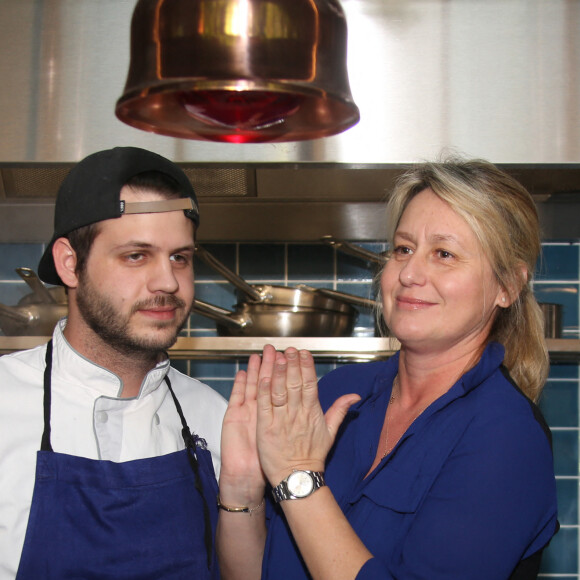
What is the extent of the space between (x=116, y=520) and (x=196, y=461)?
0.65 feet

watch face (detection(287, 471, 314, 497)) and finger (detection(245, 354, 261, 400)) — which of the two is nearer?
watch face (detection(287, 471, 314, 497))

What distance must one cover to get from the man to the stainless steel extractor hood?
0.47 metres

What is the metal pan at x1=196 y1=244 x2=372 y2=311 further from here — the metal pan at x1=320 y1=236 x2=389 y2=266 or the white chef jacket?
the white chef jacket

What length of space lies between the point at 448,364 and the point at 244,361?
4.74 ft

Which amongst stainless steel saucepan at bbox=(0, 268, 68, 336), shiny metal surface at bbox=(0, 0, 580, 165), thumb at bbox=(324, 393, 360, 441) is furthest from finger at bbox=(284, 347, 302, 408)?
stainless steel saucepan at bbox=(0, 268, 68, 336)

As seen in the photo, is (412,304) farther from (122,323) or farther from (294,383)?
(122,323)

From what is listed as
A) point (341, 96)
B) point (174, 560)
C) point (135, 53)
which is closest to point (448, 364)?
point (174, 560)

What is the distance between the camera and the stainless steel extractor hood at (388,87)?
1.94 metres

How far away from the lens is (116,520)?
138 cm

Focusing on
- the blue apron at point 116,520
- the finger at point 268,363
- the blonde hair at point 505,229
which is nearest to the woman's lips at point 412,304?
the blonde hair at point 505,229

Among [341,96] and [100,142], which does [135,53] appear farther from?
[100,142]

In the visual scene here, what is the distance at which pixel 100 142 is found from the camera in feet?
6.37

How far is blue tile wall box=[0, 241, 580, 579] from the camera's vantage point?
110 inches

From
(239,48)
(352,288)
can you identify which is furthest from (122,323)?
(352,288)
